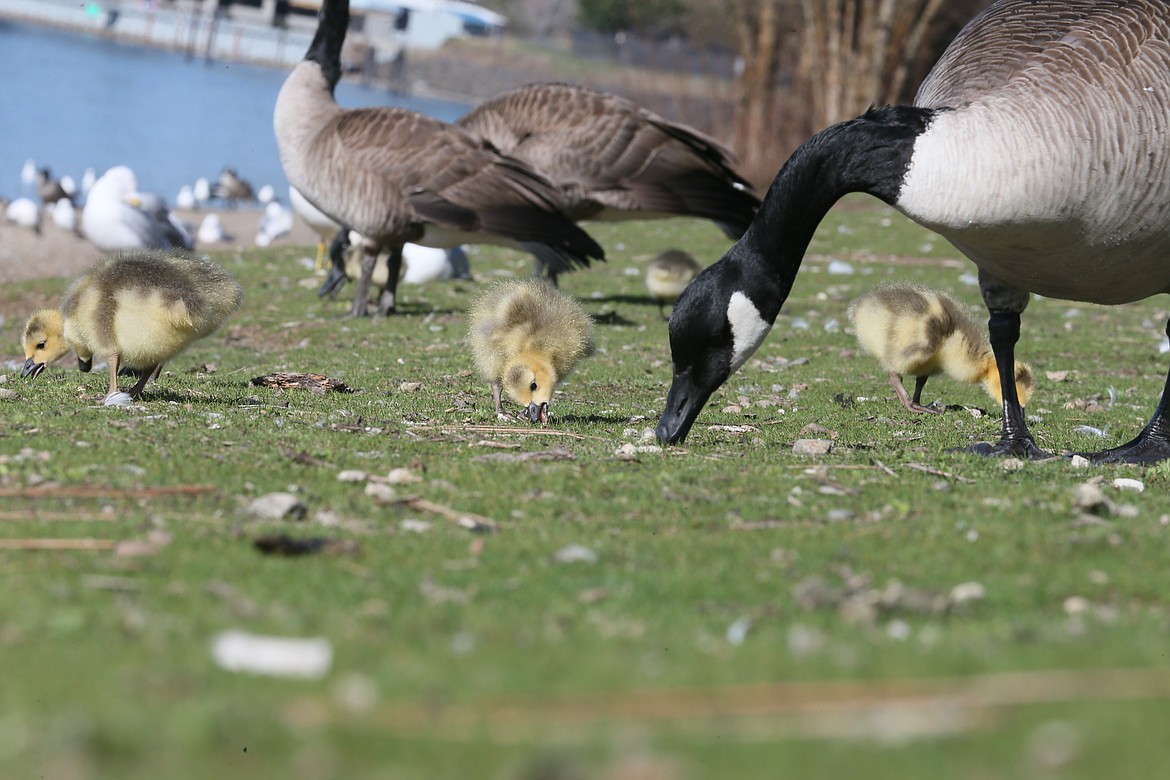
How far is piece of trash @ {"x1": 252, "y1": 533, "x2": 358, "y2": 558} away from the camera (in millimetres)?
4082

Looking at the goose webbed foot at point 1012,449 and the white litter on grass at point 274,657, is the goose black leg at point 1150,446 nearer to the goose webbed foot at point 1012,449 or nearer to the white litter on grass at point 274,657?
the goose webbed foot at point 1012,449

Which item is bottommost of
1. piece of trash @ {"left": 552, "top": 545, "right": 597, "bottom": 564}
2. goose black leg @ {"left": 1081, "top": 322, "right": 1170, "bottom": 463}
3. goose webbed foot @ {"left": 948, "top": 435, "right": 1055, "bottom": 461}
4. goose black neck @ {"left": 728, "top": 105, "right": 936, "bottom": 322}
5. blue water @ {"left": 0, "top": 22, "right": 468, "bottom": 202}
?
blue water @ {"left": 0, "top": 22, "right": 468, "bottom": 202}

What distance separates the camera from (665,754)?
2512 millimetres

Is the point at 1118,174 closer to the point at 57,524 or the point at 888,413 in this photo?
the point at 888,413

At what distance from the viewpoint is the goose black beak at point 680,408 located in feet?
21.5

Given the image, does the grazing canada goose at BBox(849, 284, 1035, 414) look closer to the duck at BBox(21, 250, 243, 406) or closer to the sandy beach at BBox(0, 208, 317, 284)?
the duck at BBox(21, 250, 243, 406)

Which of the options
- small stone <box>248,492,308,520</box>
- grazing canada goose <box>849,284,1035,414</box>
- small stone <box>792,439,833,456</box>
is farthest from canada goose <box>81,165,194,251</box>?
small stone <box>248,492,308,520</box>

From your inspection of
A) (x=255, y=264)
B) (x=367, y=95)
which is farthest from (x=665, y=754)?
(x=367, y=95)

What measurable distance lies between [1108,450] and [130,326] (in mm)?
5289

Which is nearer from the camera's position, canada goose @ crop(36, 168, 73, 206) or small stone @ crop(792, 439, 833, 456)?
small stone @ crop(792, 439, 833, 456)

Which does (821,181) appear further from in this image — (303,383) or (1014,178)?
(303,383)

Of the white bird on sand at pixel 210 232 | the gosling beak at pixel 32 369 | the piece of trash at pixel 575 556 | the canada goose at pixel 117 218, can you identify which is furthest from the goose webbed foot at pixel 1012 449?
the white bird on sand at pixel 210 232

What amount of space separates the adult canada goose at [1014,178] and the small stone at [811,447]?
1.72 feet

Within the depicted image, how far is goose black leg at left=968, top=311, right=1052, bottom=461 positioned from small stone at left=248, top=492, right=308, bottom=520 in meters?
3.63
